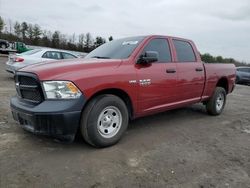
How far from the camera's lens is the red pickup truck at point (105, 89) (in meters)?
3.82

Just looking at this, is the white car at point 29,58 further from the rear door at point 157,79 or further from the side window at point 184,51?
the rear door at point 157,79

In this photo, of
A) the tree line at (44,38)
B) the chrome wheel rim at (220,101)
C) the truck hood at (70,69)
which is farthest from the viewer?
the tree line at (44,38)

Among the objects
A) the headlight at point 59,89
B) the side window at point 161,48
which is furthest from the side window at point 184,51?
the headlight at point 59,89

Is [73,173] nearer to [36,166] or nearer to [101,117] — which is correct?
[36,166]

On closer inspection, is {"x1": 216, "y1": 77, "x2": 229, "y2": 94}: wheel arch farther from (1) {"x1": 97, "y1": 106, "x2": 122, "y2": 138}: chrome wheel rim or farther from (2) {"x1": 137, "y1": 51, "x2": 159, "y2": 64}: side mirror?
(1) {"x1": 97, "y1": 106, "x2": 122, "y2": 138}: chrome wheel rim

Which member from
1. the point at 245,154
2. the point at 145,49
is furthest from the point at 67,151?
the point at 245,154

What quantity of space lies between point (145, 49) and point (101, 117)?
162 cm

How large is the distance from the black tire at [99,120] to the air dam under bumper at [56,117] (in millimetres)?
142

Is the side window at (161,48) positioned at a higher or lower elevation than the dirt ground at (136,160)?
higher

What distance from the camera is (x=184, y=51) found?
20.2 ft

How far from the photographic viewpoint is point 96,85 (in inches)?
159

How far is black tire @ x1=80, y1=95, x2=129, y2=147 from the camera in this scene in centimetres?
400

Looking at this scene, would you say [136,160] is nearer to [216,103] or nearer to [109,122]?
[109,122]

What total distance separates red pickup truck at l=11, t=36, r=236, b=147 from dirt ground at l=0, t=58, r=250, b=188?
1.14ft
